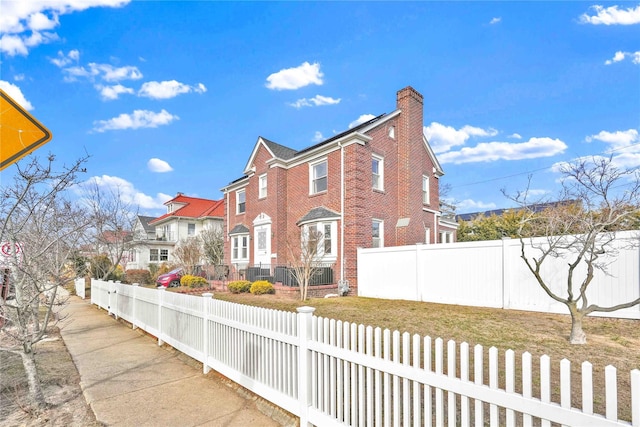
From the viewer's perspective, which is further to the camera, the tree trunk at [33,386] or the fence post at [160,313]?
the fence post at [160,313]

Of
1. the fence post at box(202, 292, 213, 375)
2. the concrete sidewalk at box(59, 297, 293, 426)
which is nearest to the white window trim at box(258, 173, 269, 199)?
the concrete sidewalk at box(59, 297, 293, 426)

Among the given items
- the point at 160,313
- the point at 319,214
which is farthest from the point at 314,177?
the point at 160,313

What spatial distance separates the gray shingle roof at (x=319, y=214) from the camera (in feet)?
51.3

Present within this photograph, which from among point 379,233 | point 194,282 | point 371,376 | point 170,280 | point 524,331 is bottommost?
point 170,280

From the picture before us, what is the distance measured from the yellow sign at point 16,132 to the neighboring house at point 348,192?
12372 millimetres

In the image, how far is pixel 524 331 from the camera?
7203 mm

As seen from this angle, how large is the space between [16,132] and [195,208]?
39.6 metres

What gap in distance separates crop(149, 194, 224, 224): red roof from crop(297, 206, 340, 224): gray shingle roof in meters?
22.6

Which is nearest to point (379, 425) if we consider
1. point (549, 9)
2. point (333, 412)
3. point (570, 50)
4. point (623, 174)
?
point (333, 412)

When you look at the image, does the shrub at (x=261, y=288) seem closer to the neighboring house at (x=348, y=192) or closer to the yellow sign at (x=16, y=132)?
the neighboring house at (x=348, y=192)

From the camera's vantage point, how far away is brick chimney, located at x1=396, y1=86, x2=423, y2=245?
57.3 ft

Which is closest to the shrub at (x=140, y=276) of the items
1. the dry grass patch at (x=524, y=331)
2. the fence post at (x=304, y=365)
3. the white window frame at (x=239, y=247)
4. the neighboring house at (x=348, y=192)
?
the white window frame at (x=239, y=247)

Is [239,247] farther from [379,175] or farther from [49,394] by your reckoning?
[49,394]

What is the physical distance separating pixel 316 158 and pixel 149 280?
18.9 metres
